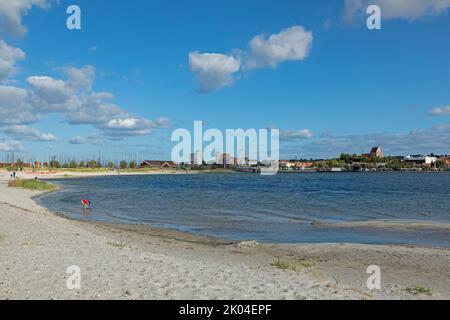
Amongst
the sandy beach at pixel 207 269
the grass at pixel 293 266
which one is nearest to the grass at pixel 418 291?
the sandy beach at pixel 207 269

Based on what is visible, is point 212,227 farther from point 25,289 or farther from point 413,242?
point 25,289

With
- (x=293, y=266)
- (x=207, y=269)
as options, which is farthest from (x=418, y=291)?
(x=207, y=269)

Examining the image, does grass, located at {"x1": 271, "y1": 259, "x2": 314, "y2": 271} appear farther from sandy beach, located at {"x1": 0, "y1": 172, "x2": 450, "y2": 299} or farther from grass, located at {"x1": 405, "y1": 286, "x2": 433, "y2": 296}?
Answer: grass, located at {"x1": 405, "y1": 286, "x2": 433, "y2": 296}

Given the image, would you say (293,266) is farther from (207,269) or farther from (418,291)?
(418,291)

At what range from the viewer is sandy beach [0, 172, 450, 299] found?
1034 cm

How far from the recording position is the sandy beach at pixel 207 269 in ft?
33.9

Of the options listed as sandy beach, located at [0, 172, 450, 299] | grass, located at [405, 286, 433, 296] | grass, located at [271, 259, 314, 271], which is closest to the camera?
sandy beach, located at [0, 172, 450, 299]

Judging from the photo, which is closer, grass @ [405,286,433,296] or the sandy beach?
the sandy beach

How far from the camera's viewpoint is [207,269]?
13.5 m

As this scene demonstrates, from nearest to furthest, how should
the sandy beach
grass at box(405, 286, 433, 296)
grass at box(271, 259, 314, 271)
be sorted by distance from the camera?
1. the sandy beach
2. grass at box(405, 286, 433, 296)
3. grass at box(271, 259, 314, 271)

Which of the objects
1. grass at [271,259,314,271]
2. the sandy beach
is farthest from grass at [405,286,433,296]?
grass at [271,259,314,271]
